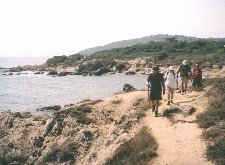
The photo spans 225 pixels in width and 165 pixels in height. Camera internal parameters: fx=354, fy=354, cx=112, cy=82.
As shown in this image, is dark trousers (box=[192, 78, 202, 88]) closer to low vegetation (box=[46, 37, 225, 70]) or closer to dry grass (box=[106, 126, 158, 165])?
dry grass (box=[106, 126, 158, 165])

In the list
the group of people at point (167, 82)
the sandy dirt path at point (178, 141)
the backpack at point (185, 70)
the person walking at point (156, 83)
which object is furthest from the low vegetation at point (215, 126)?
the backpack at point (185, 70)

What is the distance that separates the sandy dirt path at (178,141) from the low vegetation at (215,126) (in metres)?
0.27

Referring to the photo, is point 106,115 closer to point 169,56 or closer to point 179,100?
point 179,100

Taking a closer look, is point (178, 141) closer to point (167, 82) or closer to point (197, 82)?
point (167, 82)

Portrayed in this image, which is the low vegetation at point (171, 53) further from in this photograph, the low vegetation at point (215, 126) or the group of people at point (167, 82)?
the low vegetation at point (215, 126)

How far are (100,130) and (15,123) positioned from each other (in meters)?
7.83

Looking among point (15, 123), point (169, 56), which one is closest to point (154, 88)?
point (15, 123)

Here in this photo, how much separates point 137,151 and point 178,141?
1.64 meters

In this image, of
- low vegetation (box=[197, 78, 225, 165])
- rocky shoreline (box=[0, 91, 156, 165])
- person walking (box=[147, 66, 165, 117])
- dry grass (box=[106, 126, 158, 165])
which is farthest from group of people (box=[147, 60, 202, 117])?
dry grass (box=[106, 126, 158, 165])

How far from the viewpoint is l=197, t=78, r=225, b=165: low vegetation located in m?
11.4

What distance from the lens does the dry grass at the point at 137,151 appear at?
1233cm

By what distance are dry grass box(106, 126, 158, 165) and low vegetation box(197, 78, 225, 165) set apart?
77.6 inches

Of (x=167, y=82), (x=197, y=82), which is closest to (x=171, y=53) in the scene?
(x=197, y=82)

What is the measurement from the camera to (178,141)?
43.9 feet
